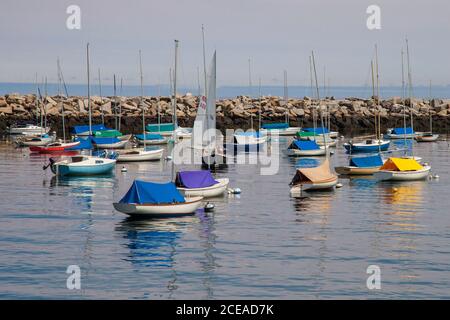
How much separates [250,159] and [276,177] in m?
17.7

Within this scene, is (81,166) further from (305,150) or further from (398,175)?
(305,150)

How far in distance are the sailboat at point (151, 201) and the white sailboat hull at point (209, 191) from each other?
4516 mm

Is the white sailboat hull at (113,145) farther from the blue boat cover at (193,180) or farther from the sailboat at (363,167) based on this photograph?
the blue boat cover at (193,180)

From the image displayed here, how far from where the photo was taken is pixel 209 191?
1967 inches

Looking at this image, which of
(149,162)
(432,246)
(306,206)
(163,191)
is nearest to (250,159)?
(149,162)

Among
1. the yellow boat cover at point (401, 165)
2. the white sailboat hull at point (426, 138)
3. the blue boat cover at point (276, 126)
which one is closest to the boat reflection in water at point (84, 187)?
the yellow boat cover at point (401, 165)

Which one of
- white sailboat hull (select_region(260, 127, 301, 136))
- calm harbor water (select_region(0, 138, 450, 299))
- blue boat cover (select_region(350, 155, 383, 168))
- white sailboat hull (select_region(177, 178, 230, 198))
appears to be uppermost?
white sailboat hull (select_region(260, 127, 301, 136))

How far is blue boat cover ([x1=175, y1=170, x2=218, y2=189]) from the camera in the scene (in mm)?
48156

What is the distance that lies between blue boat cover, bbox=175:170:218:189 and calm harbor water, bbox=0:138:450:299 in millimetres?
1405

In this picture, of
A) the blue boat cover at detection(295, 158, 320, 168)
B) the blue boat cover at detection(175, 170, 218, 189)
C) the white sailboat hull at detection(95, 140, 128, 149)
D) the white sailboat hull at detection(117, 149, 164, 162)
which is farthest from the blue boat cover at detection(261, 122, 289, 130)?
the blue boat cover at detection(175, 170, 218, 189)

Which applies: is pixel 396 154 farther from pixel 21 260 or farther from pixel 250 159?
pixel 21 260

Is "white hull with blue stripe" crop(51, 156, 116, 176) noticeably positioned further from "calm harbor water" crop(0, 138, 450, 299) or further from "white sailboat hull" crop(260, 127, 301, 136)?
"white sailboat hull" crop(260, 127, 301, 136)

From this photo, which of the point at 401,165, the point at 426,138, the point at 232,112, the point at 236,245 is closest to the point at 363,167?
the point at 401,165

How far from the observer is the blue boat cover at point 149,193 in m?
41.8
